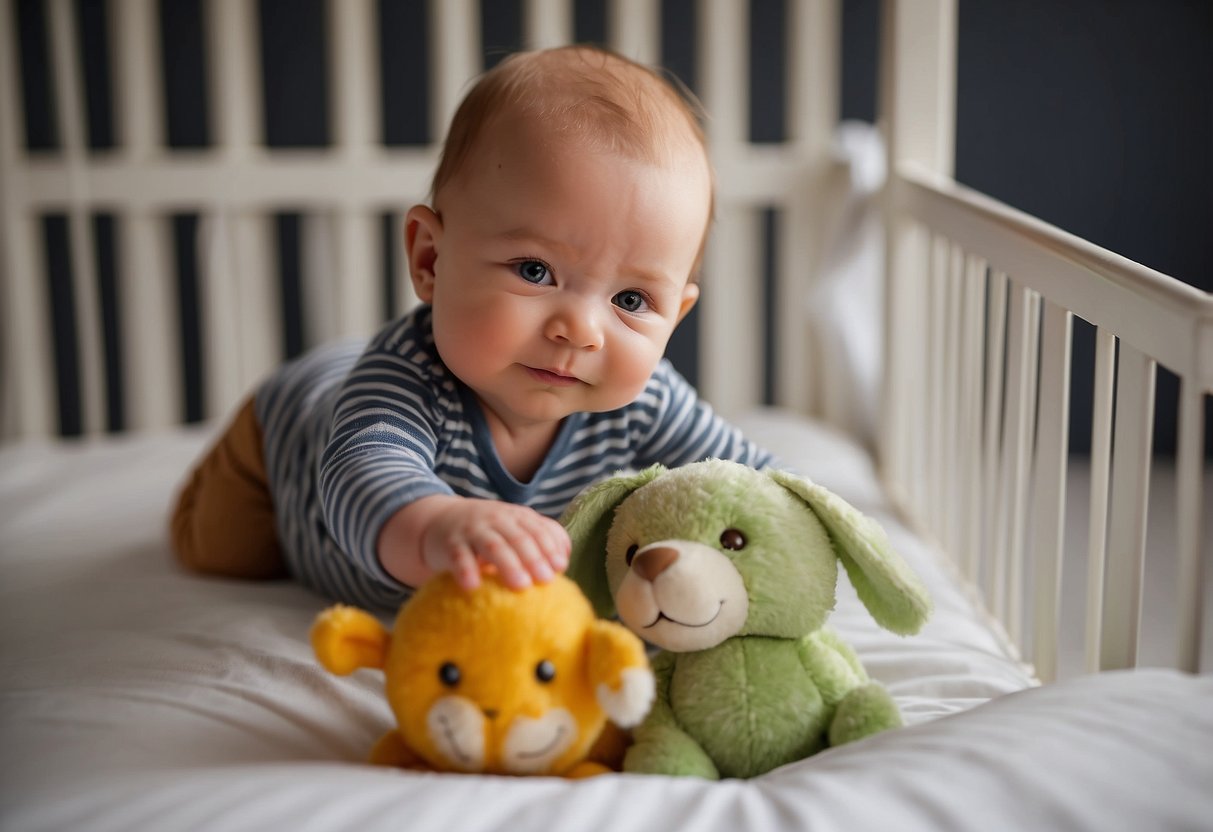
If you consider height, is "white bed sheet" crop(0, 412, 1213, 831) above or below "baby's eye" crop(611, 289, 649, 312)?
below

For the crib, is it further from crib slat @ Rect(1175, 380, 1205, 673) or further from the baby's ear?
the baby's ear

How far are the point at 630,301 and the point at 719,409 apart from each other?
1.04 m

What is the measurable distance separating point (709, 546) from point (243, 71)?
1311 mm

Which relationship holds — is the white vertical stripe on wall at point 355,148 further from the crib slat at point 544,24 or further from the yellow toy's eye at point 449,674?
the yellow toy's eye at point 449,674

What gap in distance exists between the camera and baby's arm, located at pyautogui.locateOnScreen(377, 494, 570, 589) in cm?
70

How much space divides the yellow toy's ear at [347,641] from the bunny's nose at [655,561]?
0.15 metres

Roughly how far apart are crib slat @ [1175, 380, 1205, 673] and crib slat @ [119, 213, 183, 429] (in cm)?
148

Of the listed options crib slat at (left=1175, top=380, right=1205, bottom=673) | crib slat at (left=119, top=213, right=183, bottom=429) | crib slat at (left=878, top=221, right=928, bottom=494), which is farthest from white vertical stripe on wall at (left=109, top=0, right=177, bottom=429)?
crib slat at (left=1175, top=380, right=1205, bottom=673)

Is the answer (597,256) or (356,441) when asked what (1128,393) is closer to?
(597,256)

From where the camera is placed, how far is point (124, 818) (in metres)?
0.67

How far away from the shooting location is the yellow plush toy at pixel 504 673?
0.69 m

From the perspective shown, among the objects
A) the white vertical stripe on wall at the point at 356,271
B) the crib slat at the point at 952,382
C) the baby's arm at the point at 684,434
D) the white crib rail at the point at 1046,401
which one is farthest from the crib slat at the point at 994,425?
the white vertical stripe on wall at the point at 356,271

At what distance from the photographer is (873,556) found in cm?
80

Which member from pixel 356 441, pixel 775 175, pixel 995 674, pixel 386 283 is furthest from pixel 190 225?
pixel 995 674
